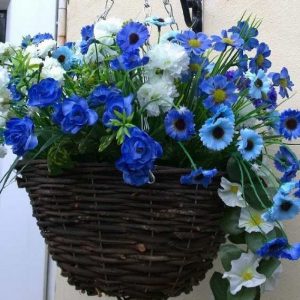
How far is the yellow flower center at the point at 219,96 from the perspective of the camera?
0.85 m

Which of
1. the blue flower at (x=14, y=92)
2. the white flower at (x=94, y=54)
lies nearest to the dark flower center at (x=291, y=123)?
the white flower at (x=94, y=54)

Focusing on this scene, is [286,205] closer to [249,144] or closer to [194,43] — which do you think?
[249,144]

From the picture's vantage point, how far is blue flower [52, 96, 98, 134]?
31.5 inches

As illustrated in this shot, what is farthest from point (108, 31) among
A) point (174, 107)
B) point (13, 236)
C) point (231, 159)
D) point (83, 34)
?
point (13, 236)

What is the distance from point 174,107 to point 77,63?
0.24 meters

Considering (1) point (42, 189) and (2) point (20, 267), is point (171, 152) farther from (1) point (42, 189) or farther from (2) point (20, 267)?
(2) point (20, 267)

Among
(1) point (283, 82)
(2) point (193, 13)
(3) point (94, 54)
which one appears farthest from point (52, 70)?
(2) point (193, 13)

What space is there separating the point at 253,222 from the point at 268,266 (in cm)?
7

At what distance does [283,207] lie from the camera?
0.81 m

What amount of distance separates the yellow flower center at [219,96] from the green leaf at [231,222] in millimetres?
176

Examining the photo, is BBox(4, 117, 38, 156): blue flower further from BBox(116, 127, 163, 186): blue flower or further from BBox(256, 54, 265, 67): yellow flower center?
BBox(256, 54, 265, 67): yellow flower center

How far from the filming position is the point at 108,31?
915 mm

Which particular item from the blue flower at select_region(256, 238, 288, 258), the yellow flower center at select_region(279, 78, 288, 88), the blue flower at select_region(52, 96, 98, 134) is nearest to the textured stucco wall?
the yellow flower center at select_region(279, 78, 288, 88)

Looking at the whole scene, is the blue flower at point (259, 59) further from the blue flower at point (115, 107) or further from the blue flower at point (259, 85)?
the blue flower at point (115, 107)
